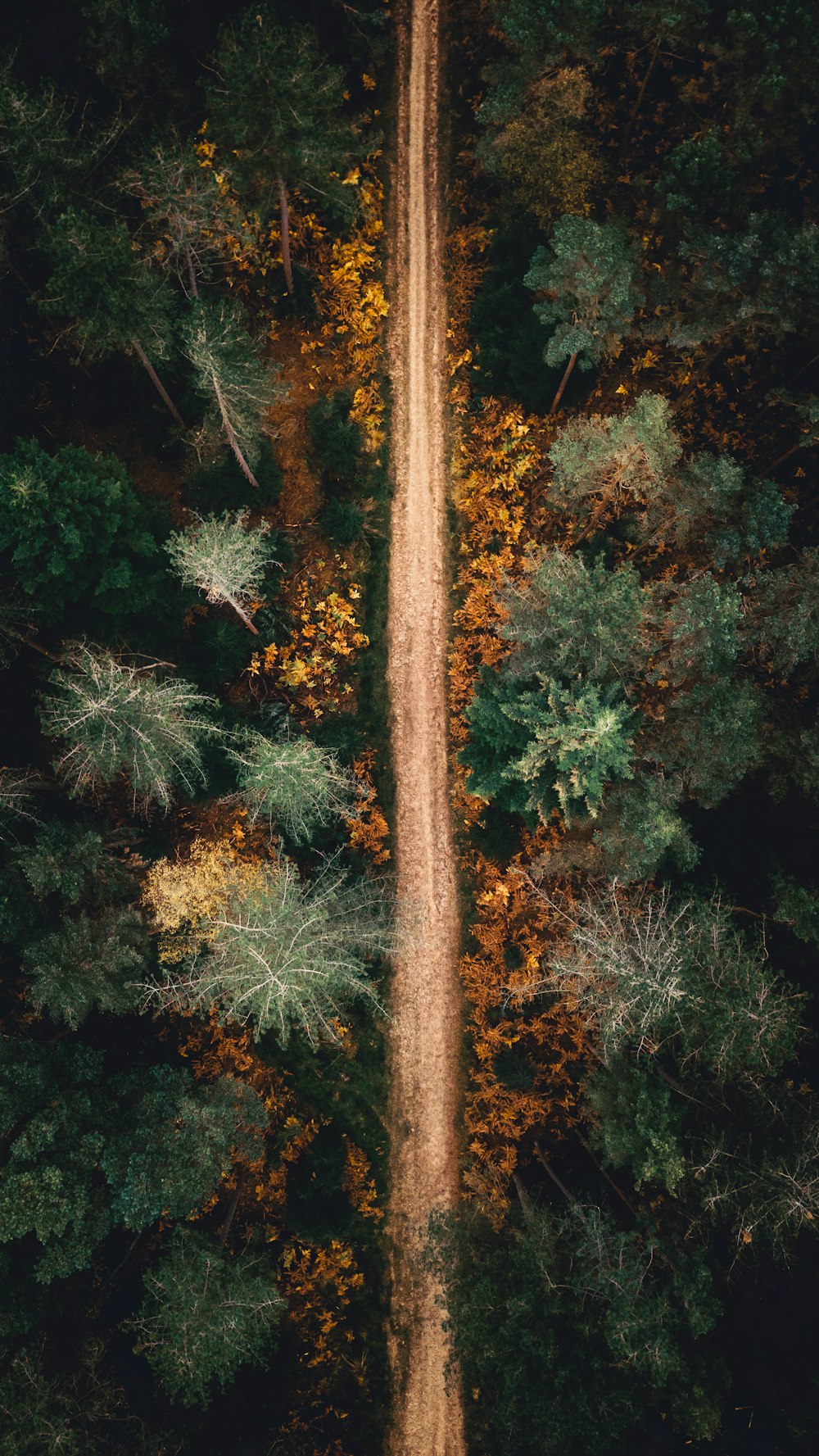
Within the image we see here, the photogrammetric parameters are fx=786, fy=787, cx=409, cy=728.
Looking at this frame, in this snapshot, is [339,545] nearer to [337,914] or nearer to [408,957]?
[337,914]

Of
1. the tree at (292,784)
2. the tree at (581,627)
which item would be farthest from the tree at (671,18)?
the tree at (292,784)

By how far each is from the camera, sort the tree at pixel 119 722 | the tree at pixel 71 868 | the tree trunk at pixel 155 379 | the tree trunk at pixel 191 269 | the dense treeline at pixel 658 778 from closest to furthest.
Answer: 1. the dense treeline at pixel 658 778
2. the tree at pixel 71 868
3. the tree at pixel 119 722
4. the tree trunk at pixel 191 269
5. the tree trunk at pixel 155 379

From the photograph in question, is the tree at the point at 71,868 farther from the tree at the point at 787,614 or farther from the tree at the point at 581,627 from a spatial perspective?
the tree at the point at 787,614

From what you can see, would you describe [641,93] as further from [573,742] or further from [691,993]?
[691,993]

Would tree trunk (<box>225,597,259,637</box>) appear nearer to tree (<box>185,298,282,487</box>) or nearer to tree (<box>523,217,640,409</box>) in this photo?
tree (<box>185,298,282,487</box>)

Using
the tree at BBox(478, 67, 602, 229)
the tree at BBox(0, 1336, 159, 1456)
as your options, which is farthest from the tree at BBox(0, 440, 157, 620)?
the tree at BBox(0, 1336, 159, 1456)

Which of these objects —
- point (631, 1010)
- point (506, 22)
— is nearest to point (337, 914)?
point (631, 1010)
